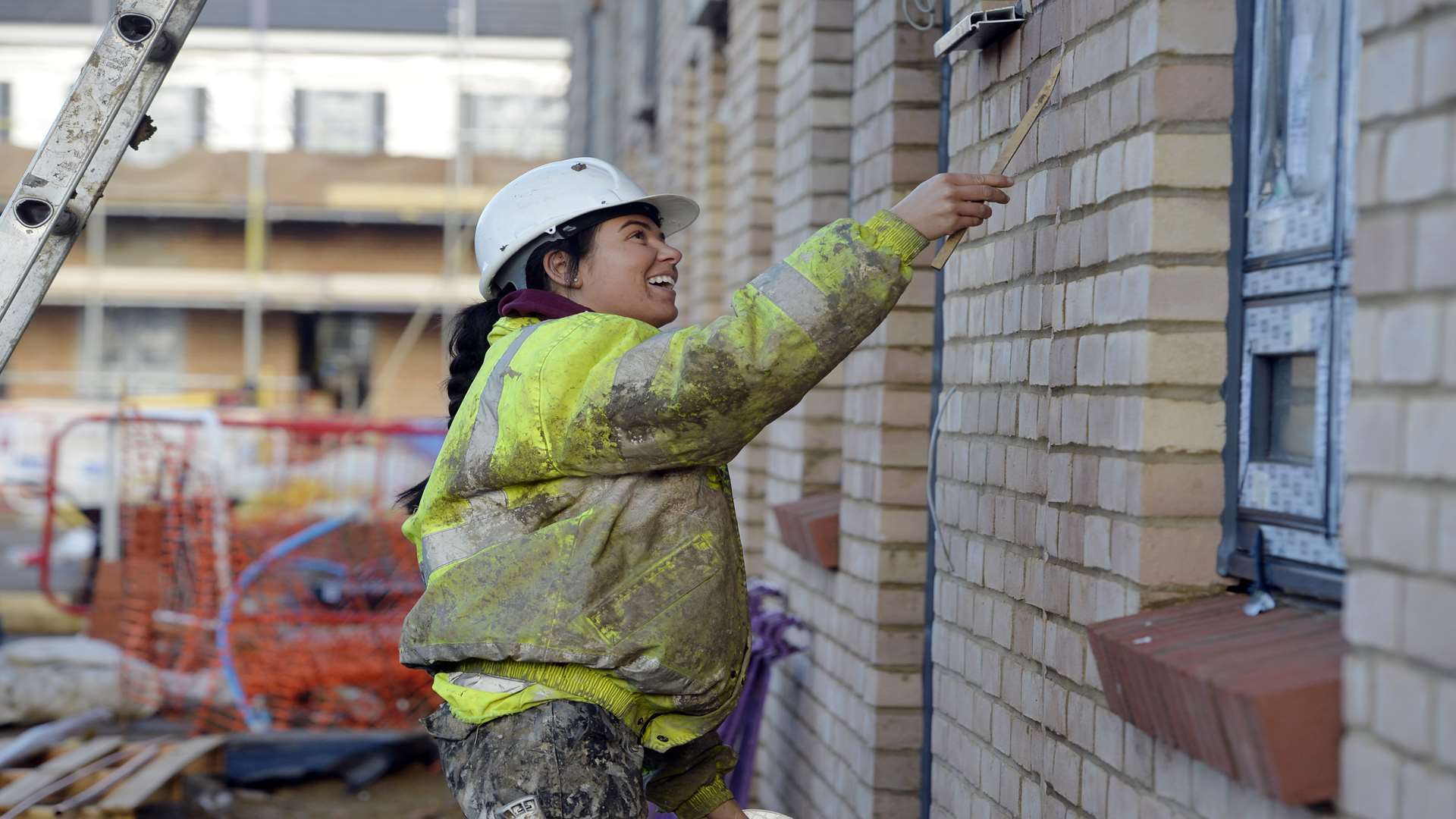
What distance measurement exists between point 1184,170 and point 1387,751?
1069mm

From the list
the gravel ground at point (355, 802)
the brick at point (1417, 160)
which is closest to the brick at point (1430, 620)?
the brick at point (1417, 160)

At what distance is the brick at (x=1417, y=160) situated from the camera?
1.69 m

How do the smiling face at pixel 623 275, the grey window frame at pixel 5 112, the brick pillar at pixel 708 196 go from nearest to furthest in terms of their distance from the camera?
the smiling face at pixel 623 275
the brick pillar at pixel 708 196
the grey window frame at pixel 5 112

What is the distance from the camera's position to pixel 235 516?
966 centimetres

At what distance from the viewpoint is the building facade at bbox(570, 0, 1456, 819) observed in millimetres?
1763

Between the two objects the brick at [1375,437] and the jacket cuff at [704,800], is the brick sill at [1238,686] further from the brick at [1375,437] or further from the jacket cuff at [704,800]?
the jacket cuff at [704,800]

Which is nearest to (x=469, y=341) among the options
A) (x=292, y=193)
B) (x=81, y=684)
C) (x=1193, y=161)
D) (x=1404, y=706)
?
(x=1193, y=161)

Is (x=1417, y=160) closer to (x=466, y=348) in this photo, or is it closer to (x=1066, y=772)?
(x=1066, y=772)

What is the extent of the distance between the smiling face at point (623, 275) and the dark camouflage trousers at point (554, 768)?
790mm

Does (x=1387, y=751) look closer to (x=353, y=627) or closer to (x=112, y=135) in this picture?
(x=112, y=135)

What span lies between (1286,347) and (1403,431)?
0.62 metres

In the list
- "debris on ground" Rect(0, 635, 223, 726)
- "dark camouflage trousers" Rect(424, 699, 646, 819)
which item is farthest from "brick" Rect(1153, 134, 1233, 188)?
"debris on ground" Rect(0, 635, 223, 726)

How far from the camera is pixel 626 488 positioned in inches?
107

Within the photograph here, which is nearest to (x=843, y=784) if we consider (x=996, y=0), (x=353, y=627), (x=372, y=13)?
(x=996, y=0)
